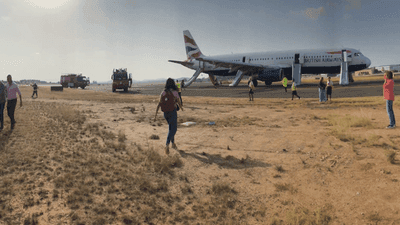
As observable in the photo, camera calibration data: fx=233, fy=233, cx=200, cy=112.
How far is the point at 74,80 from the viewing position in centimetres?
6028

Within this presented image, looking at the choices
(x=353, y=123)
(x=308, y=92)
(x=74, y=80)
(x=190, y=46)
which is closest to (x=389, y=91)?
(x=353, y=123)

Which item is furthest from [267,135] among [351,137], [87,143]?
[87,143]

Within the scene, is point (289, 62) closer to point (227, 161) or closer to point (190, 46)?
point (190, 46)

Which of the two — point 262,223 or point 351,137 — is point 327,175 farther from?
A: point 351,137

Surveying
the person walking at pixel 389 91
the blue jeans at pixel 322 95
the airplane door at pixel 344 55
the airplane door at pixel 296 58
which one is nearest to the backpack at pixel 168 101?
the person walking at pixel 389 91

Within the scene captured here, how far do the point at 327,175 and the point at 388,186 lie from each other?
3.21ft

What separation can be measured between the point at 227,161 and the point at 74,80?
211ft

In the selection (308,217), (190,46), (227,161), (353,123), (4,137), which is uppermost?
(190,46)

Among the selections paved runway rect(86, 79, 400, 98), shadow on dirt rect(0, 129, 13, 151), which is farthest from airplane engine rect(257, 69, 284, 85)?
shadow on dirt rect(0, 129, 13, 151)

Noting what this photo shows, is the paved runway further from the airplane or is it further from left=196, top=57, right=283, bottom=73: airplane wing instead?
left=196, top=57, right=283, bottom=73: airplane wing

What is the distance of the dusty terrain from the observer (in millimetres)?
3562

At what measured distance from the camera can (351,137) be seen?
23.6ft

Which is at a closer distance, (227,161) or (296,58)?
(227,161)

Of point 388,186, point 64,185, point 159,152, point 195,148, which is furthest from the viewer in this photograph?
point 195,148
